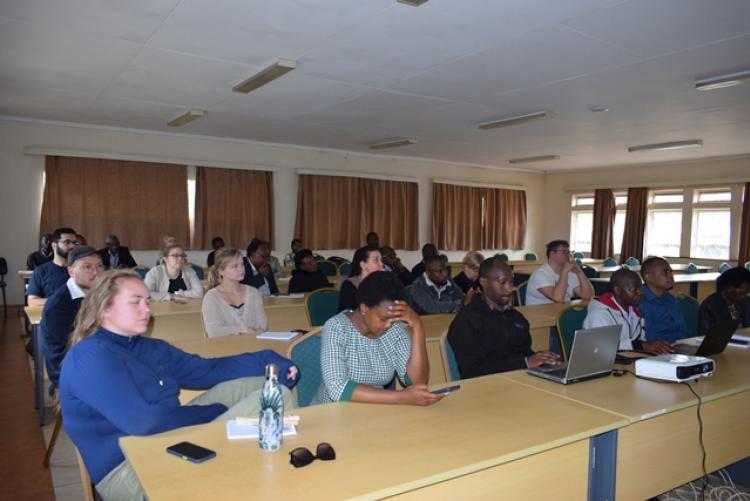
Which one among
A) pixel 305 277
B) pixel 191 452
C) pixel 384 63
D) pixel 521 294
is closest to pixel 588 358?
pixel 191 452

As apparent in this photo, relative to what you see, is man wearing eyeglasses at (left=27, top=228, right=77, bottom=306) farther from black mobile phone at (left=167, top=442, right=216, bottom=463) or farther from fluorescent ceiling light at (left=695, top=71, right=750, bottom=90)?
fluorescent ceiling light at (left=695, top=71, right=750, bottom=90)

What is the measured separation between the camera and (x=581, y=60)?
474cm

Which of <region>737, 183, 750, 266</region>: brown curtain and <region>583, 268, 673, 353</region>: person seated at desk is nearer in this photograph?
<region>583, 268, 673, 353</region>: person seated at desk

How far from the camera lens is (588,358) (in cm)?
Answer: 239

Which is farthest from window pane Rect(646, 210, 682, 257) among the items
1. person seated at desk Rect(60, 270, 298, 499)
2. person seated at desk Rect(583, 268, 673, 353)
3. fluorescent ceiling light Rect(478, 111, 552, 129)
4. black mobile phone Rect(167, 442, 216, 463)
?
black mobile phone Rect(167, 442, 216, 463)

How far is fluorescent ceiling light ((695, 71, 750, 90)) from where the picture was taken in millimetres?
5017

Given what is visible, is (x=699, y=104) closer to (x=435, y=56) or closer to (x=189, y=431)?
(x=435, y=56)

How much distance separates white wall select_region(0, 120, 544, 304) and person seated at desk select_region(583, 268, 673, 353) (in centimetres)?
761

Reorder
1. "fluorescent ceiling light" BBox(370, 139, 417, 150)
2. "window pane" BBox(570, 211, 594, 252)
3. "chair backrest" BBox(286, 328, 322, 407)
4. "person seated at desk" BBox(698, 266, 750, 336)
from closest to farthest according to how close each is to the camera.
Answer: "chair backrest" BBox(286, 328, 322, 407), "person seated at desk" BBox(698, 266, 750, 336), "fluorescent ceiling light" BBox(370, 139, 417, 150), "window pane" BBox(570, 211, 594, 252)

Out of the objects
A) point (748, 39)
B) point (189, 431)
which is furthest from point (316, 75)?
point (189, 431)

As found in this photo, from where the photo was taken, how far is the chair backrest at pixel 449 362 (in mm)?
2713

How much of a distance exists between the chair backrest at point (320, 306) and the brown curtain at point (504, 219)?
9.27 m

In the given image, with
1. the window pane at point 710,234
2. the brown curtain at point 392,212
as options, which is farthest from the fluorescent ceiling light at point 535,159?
the window pane at point 710,234

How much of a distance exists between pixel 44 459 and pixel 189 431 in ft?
6.98
